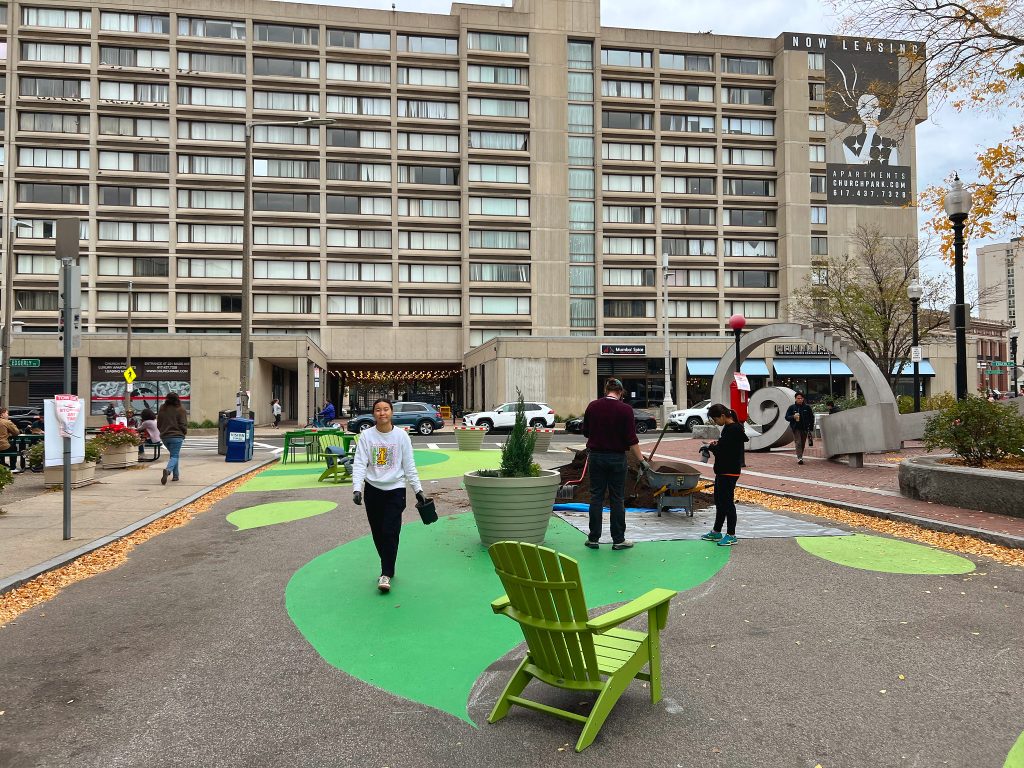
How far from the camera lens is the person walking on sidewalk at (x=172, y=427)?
540 inches

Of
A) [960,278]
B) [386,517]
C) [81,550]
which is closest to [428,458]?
[81,550]

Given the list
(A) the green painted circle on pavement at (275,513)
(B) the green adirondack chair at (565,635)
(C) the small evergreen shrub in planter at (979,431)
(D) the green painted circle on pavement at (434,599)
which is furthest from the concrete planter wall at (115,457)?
(C) the small evergreen shrub in planter at (979,431)

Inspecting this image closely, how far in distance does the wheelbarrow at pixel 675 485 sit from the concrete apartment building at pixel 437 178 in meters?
37.7

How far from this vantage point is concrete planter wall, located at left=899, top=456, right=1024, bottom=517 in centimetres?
914

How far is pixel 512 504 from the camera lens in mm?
7652

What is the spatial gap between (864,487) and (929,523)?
3783mm

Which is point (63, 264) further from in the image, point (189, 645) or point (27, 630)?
point (189, 645)

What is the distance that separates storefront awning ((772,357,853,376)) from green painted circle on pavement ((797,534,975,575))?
49.5 meters

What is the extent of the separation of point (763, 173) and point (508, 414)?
4109 centimetres

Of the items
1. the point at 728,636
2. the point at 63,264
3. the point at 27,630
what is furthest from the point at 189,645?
the point at 63,264

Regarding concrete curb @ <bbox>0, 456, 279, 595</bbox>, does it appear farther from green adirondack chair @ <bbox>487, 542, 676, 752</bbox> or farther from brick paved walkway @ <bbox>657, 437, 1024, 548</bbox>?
brick paved walkway @ <bbox>657, 437, 1024, 548</bbox>

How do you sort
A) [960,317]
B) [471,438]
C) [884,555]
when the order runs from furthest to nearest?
[471,438], [960,317], [884,555]

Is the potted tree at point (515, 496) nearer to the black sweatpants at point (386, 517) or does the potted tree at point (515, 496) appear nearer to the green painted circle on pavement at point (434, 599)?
the green painted circle on pavement at point (434, 599)

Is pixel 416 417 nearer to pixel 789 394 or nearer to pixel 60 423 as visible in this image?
pixel 789 394
